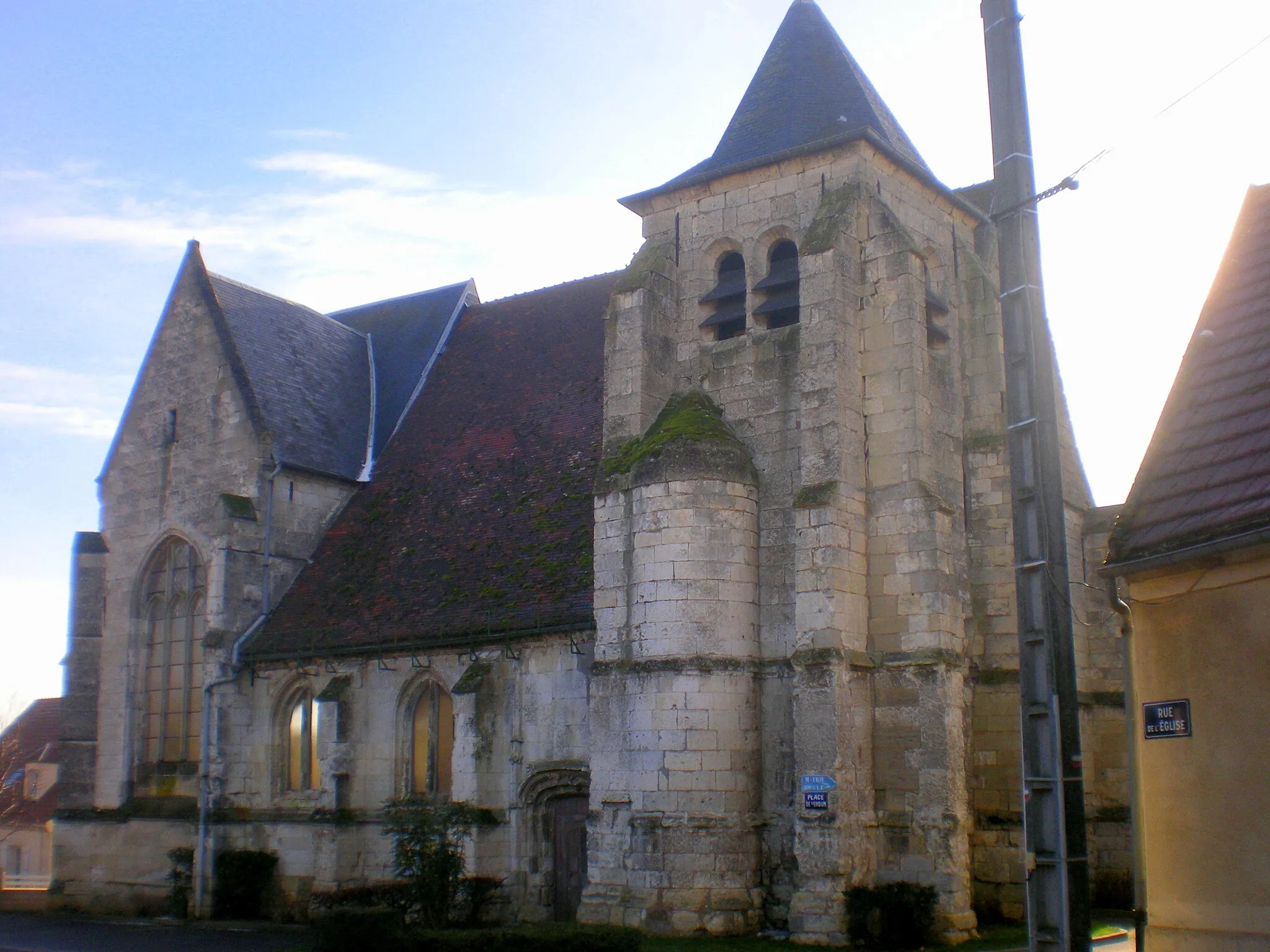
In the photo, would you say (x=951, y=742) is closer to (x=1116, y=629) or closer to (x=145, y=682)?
(x=1116, y=629)

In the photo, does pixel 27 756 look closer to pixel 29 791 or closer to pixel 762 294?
pixel 29 791

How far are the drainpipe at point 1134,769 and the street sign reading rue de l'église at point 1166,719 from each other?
0.16m

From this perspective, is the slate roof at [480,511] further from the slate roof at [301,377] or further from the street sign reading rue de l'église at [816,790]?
the street sign reading rue de l'église at [816,790]

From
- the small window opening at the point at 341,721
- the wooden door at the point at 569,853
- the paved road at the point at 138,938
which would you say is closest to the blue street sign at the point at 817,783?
the wooden door at the point at 569,853

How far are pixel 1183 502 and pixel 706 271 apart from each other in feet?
32.5

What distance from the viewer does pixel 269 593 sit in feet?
78.1

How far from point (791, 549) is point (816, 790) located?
3174 mm

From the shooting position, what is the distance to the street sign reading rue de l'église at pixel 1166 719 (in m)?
10.9

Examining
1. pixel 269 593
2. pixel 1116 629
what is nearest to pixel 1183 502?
pixel 1116 629

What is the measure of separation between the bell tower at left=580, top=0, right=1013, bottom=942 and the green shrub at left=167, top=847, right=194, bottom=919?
891 centimetres

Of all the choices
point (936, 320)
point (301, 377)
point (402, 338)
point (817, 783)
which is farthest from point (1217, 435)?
point (402, 338)

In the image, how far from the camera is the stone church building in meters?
16.7

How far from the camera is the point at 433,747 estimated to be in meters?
21.2

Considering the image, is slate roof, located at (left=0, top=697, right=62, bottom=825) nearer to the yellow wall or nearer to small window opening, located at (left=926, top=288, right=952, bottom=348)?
small window opening, located at (left=926, top=288, right=952, bottom=348)
